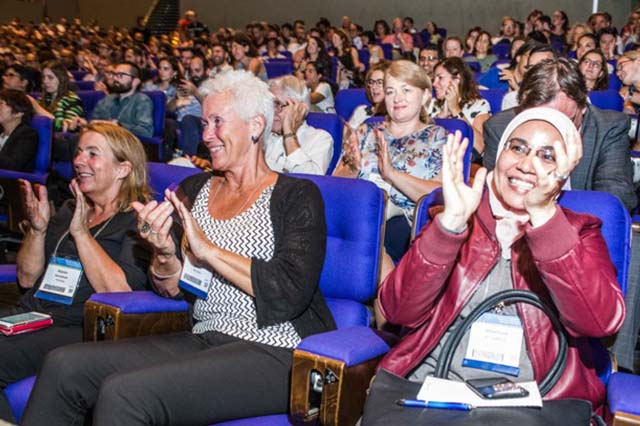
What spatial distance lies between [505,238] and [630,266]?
0.46 m

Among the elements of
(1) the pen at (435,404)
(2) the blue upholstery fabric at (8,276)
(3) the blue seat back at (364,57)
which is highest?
(3) the blue seat back at (364,57)

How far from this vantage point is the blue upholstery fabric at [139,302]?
238 centimetres

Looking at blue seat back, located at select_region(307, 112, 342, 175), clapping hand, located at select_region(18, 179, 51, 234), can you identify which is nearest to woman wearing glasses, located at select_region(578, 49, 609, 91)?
blue seat back, located at select_region(307, 112, 342, 175)

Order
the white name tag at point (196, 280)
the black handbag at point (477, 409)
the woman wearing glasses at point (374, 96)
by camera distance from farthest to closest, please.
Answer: the woman wearing glasses at point (374, 96) → the white name tag at point (196, 280) → the black handbag at point (477, 409)

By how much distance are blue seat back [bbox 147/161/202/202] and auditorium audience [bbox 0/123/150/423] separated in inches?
3.5

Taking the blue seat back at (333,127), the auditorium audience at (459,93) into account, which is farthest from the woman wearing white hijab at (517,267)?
the auditorium audience at (459,93)

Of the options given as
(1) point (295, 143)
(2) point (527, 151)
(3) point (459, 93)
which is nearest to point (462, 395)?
(2) point (527, 151)

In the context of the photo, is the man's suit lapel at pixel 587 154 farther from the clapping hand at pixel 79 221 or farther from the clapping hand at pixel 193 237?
the clapping hand at pixel 79 221

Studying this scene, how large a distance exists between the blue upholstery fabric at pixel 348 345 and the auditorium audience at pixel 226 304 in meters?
0.18

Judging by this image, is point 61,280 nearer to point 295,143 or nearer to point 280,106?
point 295,143

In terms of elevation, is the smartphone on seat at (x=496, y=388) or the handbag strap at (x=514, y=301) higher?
the handbag strap at (x=514, y=301)

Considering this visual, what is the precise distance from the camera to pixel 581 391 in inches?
70.4

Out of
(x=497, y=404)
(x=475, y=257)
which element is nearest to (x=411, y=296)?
(x=475, y=257)

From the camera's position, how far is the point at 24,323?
2.51 meters
